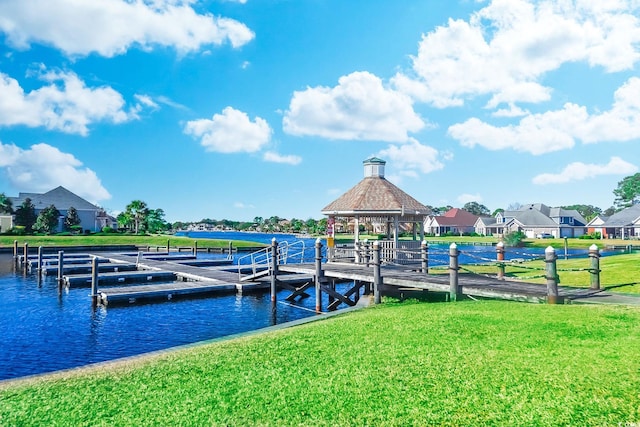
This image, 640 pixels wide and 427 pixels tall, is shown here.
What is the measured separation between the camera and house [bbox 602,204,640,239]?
75875mm

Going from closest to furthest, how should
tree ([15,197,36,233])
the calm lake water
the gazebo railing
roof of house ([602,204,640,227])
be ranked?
1. the calm lake water
2. the gazebo railing
3. tree ([15,197,36,233])
4. roof of house ([602,204,640,227])

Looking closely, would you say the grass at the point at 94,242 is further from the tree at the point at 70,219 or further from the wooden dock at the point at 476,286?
the wooden dock at the point at 476,286

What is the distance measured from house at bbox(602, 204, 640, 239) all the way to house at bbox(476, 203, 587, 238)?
642cm

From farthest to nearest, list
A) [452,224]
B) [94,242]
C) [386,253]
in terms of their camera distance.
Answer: [452,224] → [94,242] → [386,253]

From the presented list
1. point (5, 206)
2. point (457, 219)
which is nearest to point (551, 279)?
point (5, 206)

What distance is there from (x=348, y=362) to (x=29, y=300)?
20.8 metres

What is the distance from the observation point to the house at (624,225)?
249 ft

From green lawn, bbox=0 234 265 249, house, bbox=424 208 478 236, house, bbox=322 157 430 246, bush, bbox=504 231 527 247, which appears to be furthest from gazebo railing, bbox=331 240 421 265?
house, bbox=424 208 478 236

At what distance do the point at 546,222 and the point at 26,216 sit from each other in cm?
9026

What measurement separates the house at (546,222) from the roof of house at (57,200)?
260 ft

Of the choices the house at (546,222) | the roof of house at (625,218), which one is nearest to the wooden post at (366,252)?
the house at (546,222)

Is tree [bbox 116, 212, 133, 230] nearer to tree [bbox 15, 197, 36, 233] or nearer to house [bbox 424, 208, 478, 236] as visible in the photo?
tree [bbox 15, 197, 36, 233]

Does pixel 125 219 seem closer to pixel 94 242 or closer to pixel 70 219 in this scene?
pixel 70 219

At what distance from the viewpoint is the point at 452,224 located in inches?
4053
